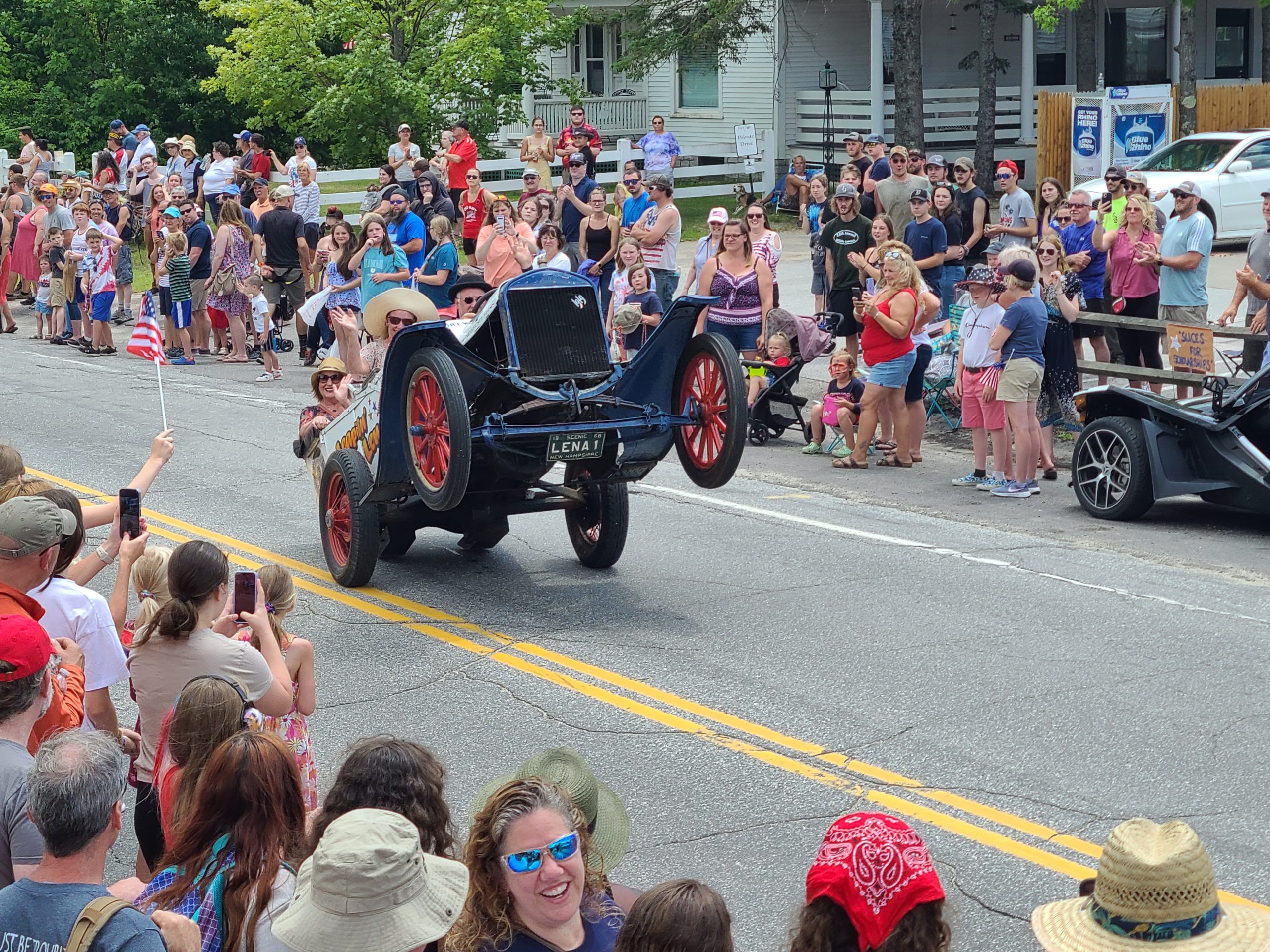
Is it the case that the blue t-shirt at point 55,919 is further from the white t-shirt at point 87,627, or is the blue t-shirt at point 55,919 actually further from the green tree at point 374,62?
the green tree at point 374,62

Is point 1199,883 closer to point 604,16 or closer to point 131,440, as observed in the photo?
point 131,440

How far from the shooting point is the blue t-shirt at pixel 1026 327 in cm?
1255

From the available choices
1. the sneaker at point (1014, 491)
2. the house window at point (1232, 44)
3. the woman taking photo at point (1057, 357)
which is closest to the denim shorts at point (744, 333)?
the woman taking photo at point (1057, 357)

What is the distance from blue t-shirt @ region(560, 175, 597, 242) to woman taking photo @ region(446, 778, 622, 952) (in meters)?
18.1

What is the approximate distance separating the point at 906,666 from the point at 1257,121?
984 inches

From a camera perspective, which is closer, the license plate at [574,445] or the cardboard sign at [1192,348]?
the license plate at [574,445]

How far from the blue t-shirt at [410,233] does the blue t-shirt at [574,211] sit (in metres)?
3.62

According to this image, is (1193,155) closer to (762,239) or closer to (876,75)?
(876,75)

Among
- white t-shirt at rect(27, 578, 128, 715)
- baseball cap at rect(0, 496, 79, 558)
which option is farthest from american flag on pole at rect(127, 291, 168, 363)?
baseball cap at rect(0, 496, 79, 558)

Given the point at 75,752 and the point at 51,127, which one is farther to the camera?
the point at 51,127

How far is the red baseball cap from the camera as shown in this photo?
4.54 meters

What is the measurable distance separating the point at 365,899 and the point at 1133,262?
44.0 feet

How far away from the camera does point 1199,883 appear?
3035 mm

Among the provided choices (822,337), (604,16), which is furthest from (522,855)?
(604,16)
